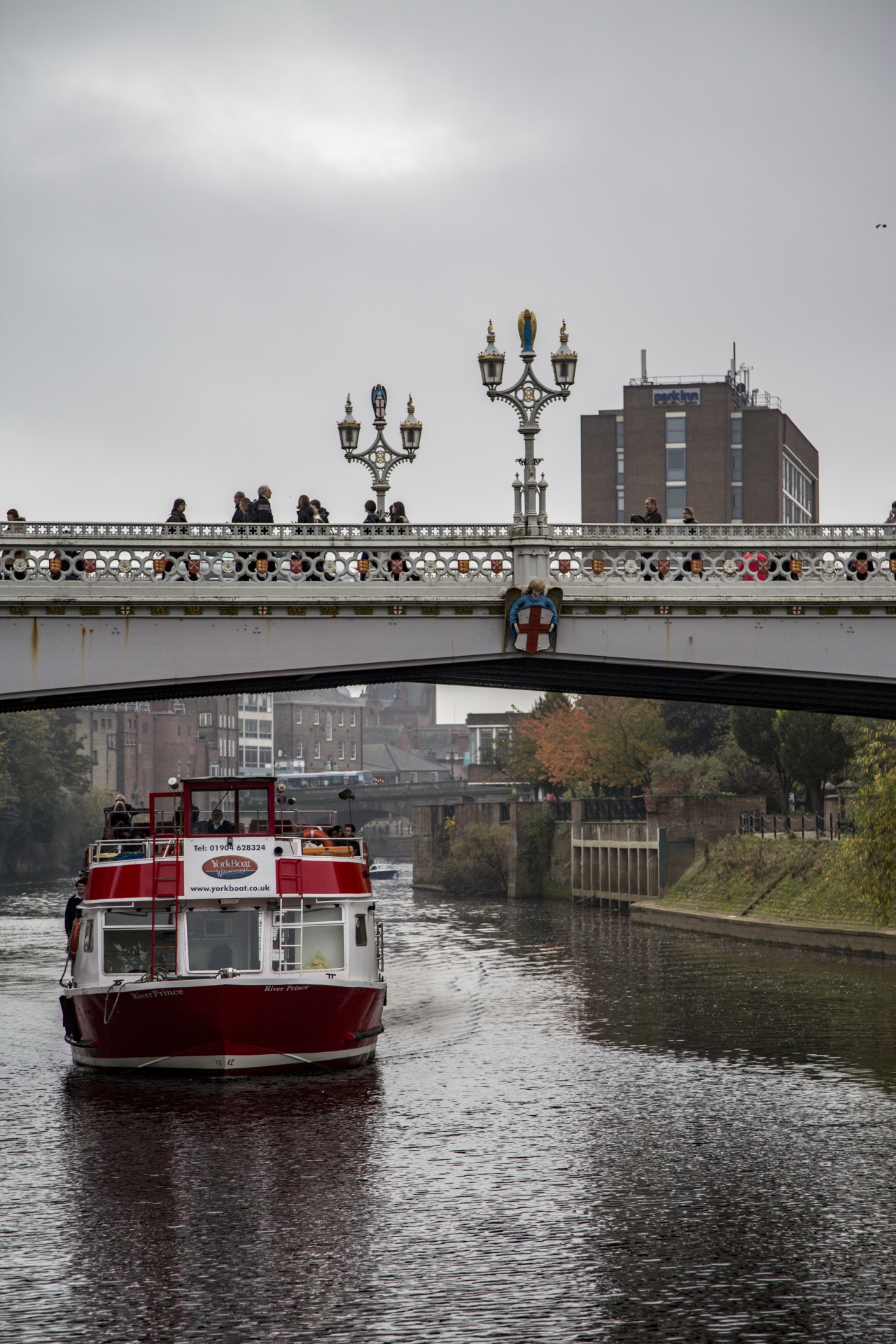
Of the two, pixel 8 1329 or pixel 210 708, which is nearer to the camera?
pixel 8 1329

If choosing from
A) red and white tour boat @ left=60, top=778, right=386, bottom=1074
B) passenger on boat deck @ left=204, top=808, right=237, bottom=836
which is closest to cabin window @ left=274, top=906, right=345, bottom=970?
red and white tour boat @ left=60, top=778, right=386, bottom=1074

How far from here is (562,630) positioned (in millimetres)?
31219

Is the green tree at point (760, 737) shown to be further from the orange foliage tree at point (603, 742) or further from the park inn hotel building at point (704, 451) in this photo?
the park inn hotel building at point (704, 451)

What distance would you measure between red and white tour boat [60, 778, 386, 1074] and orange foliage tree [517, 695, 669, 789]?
180ft

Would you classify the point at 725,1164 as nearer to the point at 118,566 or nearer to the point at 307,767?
the point at 118,566

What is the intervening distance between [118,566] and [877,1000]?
20.7 metres

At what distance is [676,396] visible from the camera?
389 feet

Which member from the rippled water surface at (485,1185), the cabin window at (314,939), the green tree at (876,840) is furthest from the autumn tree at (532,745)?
the cabin window at (314,939)

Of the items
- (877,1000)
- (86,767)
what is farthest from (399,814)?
(877,1000)

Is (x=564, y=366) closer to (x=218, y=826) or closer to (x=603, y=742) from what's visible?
(x=218, y=826)

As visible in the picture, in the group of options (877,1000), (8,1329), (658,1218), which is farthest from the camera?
(877,1000)

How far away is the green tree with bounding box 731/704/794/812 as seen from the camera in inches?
2884

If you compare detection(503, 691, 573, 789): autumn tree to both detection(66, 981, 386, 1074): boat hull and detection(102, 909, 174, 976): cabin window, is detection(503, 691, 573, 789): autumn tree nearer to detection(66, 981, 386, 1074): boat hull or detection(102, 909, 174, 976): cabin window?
detection(66, 981, 386, 1074): boat hull

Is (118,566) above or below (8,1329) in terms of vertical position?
above
